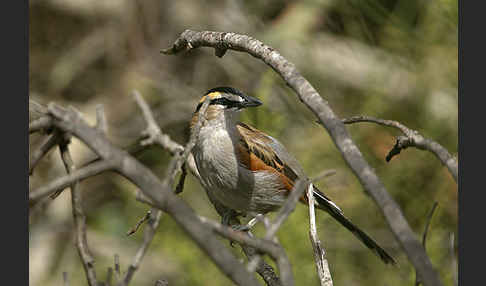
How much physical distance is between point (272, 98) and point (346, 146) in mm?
4172

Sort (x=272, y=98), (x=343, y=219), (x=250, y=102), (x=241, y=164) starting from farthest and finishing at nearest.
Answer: (x=272, y=98) → (x=343, y=219) → (x=241, y=164) → (x=250, y=102)

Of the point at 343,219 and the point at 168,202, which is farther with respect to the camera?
the point at 343,219

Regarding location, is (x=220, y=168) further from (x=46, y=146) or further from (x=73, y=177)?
(x=73, y=177)

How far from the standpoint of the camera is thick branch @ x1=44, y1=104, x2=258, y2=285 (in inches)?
66.6

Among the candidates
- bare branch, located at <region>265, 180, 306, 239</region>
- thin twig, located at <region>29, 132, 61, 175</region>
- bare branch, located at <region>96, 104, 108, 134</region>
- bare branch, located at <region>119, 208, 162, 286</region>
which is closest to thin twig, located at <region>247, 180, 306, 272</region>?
bare branch, located at <region>265, 180, 306, 239</region>

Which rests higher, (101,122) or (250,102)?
(101,122)

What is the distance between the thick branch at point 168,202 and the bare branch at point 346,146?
1.50ft

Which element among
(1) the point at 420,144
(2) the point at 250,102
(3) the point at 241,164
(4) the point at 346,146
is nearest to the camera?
(4) the point at 346,146

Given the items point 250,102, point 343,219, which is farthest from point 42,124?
point 343,219

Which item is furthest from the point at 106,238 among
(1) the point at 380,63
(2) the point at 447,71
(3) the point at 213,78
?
(2) the point at 447,71

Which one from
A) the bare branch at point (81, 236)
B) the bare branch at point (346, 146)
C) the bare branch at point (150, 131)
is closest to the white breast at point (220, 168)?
the bare branch at point (150, 131)

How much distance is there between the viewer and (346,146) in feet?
6.48

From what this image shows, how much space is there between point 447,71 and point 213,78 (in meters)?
2.69

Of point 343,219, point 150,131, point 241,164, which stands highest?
point 150,131
